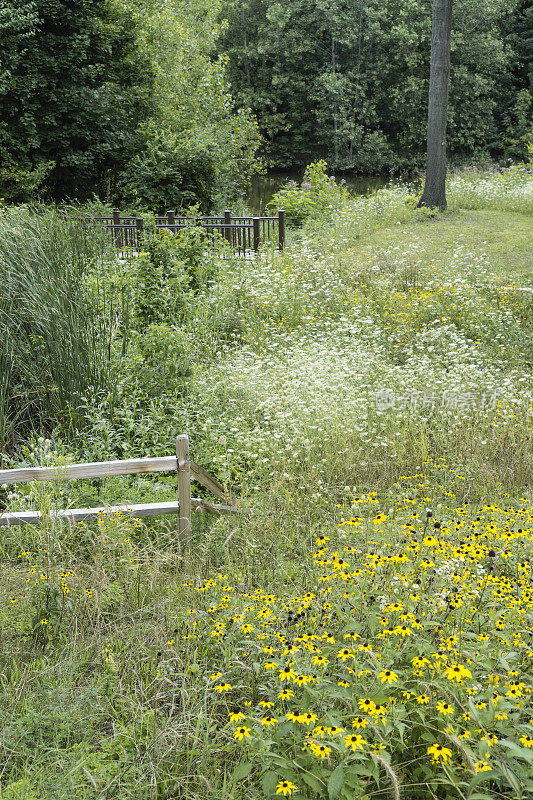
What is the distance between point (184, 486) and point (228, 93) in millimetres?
29310

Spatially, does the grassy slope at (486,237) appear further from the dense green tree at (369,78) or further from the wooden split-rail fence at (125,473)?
the dense green tree at (369,78)

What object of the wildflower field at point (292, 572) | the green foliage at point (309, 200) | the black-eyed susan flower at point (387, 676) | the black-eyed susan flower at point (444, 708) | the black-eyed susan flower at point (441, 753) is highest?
the green foliage at point (309, 200)

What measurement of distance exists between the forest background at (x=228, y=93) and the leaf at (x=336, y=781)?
1235cm

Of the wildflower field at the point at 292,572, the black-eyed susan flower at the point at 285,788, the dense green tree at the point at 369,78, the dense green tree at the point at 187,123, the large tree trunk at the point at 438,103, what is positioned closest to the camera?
the black-eyed susan flower at the point at 285,788

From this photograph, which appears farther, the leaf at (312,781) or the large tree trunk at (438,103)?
the large tree trunk at (438,103)

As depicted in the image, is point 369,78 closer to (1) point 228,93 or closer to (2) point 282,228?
(1) point 228,93

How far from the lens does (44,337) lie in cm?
572

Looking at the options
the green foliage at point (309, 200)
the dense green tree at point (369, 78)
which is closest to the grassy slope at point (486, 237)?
the green foliage at point (309, 200)

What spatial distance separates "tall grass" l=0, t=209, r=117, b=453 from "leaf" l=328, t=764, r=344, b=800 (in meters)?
3.94

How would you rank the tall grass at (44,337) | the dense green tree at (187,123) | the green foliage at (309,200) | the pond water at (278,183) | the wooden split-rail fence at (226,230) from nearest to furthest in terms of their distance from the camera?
the tall grass at (44,337)
the wooden split-rail fence at (226,230)
the green foliage at (309,200)
the dense green tree at (187,123)
the pond water at (278,183)

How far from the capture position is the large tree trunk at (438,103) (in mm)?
14453

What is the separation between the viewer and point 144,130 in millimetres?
18797

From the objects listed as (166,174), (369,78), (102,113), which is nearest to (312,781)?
(166,174)

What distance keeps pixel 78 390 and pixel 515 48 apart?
123 ft
